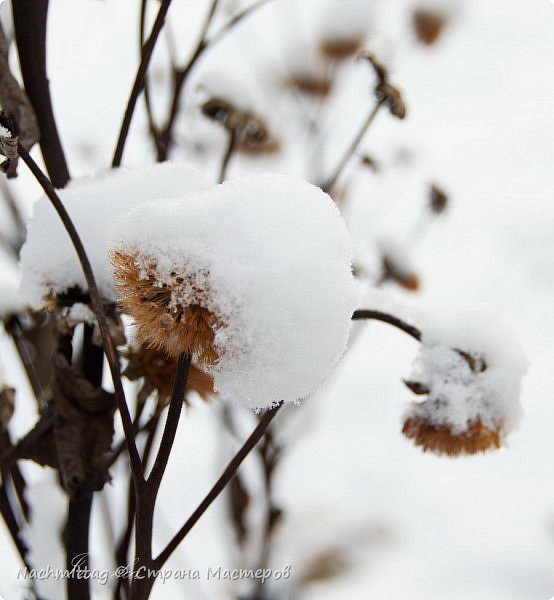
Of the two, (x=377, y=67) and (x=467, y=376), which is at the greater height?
(x=377, y=67)

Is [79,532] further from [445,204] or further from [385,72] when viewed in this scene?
[445,204]

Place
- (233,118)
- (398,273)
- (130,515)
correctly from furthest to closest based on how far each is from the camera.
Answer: (398,273) → (233,118) → (130,515)

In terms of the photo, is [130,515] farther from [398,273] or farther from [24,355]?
[398,273]

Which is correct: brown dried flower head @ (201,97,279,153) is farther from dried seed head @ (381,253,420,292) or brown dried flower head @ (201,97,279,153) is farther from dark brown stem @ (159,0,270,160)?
dried seed head @ (381,253,420,292)

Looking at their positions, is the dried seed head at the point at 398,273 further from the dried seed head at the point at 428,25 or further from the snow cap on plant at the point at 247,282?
the dried seed head at the point at 428,25

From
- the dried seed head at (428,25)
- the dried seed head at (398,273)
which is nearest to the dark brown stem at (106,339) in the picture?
the dried seed head at (398,273)

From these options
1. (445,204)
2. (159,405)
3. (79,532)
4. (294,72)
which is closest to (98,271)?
(159,405)

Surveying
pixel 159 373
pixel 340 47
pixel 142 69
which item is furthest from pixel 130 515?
pixel 340 47

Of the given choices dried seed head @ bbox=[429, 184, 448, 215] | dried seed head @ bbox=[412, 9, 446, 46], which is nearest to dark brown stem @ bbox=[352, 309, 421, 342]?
dried seed head @ bbox=[429, 184, 448, 215]
